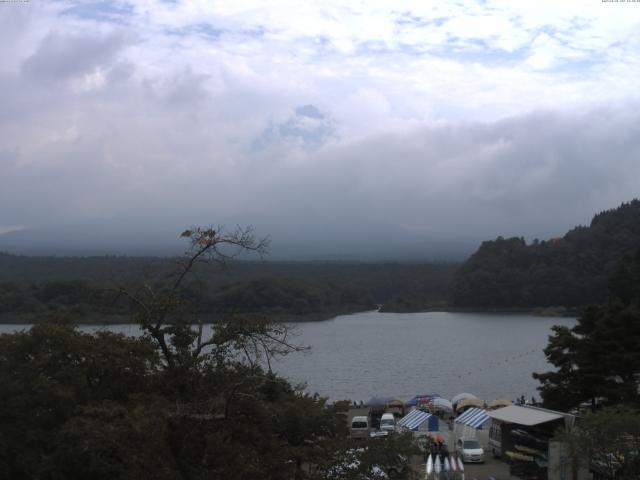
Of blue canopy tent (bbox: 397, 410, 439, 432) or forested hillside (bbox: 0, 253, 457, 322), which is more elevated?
forested hillside (bbox: 0, 253, 457, 322)

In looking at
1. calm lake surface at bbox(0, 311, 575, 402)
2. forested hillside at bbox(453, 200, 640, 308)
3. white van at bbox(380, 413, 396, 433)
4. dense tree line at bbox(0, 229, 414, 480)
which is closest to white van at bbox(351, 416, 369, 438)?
white van at bbox(380, 413, 396, 433)

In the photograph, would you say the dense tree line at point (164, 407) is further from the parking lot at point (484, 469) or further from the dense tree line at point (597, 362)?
the dense tree line at point (597, 362)

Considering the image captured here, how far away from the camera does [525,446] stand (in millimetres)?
12078

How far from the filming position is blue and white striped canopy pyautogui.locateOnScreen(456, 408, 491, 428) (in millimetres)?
14906

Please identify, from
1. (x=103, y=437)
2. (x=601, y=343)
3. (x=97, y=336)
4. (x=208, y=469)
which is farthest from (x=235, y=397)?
(x=601, y=343)

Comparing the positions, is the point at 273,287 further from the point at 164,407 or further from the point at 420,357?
the point at 164,407

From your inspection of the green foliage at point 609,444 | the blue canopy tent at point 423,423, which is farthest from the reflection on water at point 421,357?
the green foliage at point 609,444

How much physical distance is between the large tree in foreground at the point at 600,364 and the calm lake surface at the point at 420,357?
617 centimetres

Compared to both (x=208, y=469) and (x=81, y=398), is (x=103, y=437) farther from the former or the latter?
(x=81, y=398)

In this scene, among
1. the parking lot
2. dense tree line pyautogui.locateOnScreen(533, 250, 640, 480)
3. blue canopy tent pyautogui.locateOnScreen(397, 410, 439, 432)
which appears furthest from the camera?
blue canopy tent pyautogui.locateOnScreen(397, 410, 439, 432)

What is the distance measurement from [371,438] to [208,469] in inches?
57.7

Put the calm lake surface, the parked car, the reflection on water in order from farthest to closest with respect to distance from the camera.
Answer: the reflection on water < the calm lake surface < the parked car

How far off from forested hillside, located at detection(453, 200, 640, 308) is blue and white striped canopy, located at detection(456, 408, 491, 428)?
37672 millimetres

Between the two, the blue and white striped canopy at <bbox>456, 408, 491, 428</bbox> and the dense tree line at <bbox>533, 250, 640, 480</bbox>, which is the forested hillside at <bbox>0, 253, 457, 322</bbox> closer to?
the blue and white striped canopy at <bbox>456, 408, 491, 428</bbox>
